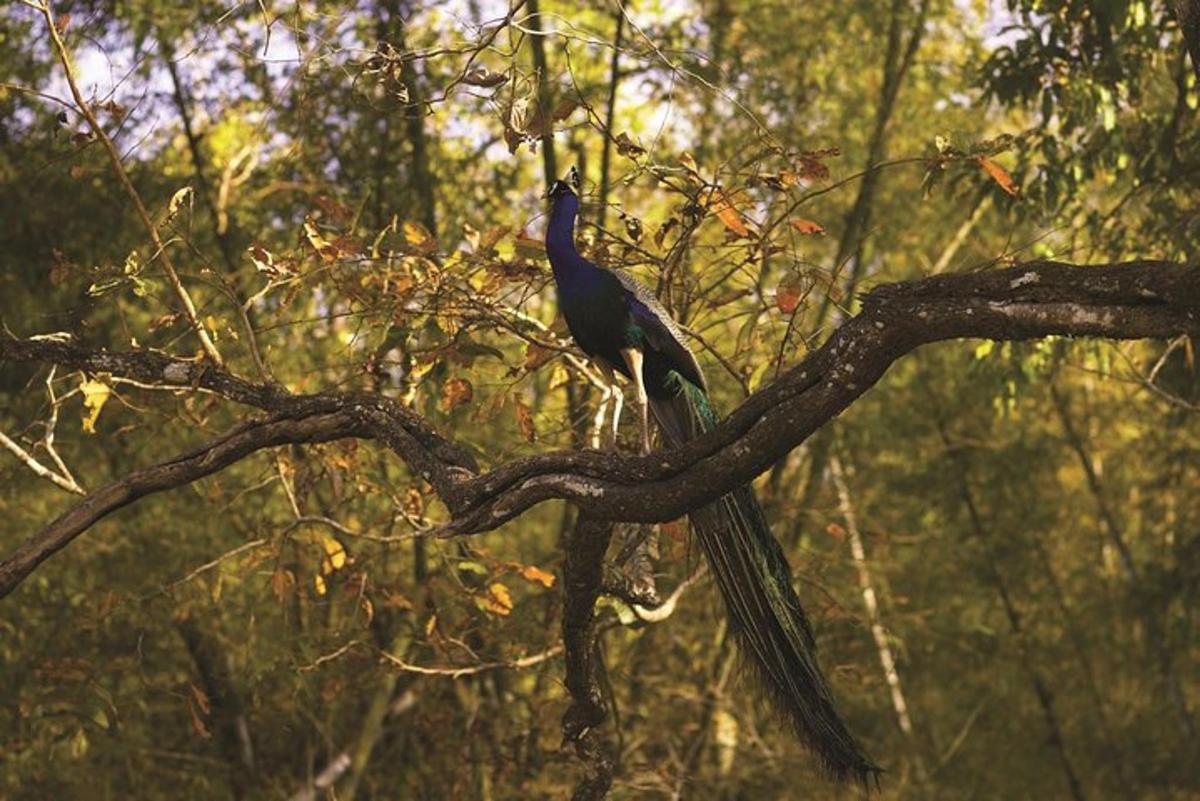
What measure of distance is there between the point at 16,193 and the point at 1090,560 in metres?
6.82

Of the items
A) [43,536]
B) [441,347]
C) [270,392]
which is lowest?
[43,536]

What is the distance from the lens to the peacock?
10.5ft

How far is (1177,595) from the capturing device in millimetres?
7250

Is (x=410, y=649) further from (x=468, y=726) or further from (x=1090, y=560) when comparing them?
(x=1090, y=560)

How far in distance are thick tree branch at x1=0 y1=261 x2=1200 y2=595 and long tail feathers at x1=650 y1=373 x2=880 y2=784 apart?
18.8 inches

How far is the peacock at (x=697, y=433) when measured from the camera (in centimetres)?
319

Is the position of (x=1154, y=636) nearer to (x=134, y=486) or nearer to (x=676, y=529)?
(x=676, y=529)

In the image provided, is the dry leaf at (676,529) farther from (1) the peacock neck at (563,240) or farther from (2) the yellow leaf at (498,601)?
(1) the peacock neck at (563,240)

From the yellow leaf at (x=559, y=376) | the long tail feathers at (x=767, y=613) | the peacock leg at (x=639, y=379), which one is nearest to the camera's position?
the long tail feathers at (x=767, y=613)

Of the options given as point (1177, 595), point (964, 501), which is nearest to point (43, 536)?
point (1177, 595)

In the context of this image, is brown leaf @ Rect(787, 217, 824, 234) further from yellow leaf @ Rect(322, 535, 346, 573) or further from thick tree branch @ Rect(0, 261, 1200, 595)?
yellow leaf @ Rect(322, 535, 346, 573)

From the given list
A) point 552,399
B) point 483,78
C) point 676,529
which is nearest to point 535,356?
point 676,529

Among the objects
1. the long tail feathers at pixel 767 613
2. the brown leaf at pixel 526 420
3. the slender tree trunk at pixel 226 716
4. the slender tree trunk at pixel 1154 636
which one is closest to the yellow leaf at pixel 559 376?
the brown leaf at pixel 526 420

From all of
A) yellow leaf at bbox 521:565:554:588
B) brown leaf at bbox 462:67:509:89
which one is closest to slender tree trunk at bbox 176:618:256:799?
yellow leaf at bbox 521:565:554:588
